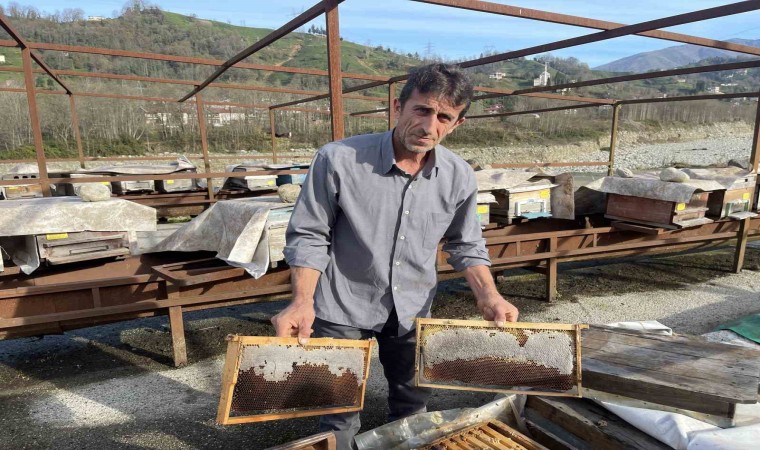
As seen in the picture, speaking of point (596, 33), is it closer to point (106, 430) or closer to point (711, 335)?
point (711, 335)

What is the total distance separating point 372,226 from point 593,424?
5.50ft

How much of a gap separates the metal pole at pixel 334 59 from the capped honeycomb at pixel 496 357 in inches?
98.3

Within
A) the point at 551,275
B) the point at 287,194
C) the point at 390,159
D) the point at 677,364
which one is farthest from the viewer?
the point at 551,275

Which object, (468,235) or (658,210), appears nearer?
(468,235)

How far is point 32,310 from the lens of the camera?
12.3 ft

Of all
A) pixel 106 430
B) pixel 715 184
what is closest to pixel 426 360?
pixel 106 430

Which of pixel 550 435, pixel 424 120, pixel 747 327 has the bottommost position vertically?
pixel 747 327

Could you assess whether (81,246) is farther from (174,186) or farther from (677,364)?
(174,186)

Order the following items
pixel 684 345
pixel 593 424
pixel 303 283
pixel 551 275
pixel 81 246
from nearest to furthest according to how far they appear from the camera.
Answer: pixel 303 283
pixel 593 424
pixel 684 345
pixel 81 246
pixel 551 275

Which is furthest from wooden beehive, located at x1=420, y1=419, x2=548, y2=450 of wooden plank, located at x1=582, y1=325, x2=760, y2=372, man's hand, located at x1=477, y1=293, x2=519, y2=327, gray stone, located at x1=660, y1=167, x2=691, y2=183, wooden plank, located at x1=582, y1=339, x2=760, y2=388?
gray stone, located at x1=660, y1=167, x2=691, y2=183

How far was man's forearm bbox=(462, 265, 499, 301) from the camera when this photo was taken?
222 centimetres

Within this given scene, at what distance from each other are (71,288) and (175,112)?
26312 millimetres

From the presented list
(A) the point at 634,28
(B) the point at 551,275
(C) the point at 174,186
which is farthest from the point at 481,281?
(C) the point at 174,186

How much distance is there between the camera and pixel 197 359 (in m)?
4.52
